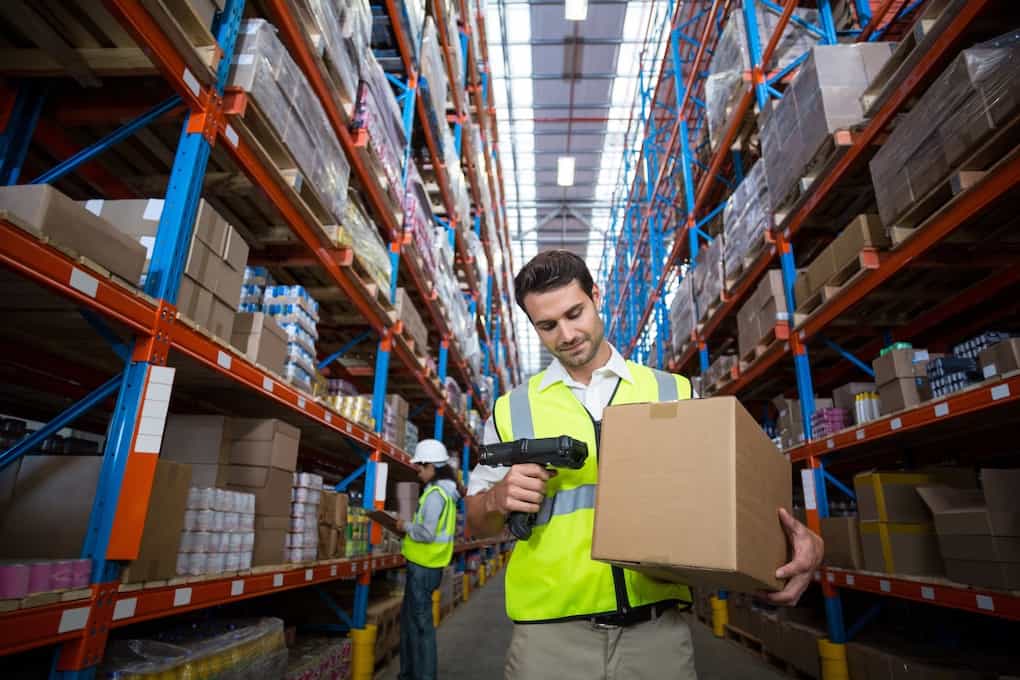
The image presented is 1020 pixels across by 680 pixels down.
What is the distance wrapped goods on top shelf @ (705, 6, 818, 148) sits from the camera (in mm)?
6191

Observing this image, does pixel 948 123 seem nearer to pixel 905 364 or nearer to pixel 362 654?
pixel 905 364

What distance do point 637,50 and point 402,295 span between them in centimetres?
1142

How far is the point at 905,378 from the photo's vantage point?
366 cm

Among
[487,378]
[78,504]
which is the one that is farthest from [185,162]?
[487,378]

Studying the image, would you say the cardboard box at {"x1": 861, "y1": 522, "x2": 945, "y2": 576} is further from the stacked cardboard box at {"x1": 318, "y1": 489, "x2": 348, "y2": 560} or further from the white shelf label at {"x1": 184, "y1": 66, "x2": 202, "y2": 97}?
the white shelf label at {"x1": 184, "y1": 66, "x2": 202, "y2": 97}

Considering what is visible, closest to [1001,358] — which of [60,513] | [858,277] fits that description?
[858,277]

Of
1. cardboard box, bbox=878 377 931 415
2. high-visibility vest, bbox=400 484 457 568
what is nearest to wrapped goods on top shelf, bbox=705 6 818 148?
cardboard box, bbox=878 377 931 415

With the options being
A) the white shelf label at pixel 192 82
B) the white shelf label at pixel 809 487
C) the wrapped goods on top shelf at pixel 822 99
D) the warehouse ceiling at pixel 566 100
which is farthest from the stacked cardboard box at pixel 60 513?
the warehouse ceiling at pixel 566 100

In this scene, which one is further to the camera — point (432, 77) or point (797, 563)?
point (432, 77)

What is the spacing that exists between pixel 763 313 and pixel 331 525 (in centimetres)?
442

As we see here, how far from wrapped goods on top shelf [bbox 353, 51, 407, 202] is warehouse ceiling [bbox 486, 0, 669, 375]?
9.30 m

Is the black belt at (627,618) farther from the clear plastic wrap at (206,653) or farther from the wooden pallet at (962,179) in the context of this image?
the wooden pallet at (962,179)

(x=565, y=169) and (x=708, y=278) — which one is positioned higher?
(x=565, y=169)

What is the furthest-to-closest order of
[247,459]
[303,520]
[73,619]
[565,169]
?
[565,169] → [303,520] → [247,459] → [73,619]
